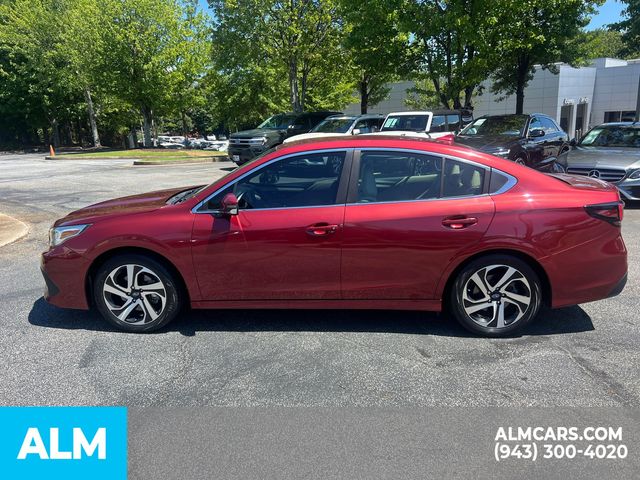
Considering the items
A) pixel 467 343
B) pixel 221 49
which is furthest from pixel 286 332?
pixel 221 49

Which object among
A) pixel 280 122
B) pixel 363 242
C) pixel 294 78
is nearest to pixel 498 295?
pixel 363 242

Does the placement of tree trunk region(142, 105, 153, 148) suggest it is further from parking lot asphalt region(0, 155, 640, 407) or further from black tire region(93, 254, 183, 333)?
black tire region(93, 254, 183, 333)

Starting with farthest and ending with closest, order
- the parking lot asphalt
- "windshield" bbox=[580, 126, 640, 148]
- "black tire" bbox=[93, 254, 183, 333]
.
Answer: "windshield" bbox=[580, 126, 640, 148], "black tire" bbox=[93, 254, 183, 333], the parking lot asphalt

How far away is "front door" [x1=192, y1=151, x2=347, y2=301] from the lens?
3902mm

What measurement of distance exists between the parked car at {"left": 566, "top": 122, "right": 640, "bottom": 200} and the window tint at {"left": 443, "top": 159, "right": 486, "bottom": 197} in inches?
251

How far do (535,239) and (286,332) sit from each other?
2.12 metres

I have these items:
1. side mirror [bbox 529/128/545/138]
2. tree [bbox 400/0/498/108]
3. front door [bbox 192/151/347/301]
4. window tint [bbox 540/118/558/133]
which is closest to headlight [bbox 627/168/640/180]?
side mirror [bbox 529/128/545/138]

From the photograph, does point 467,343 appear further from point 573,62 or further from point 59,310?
point 573,62

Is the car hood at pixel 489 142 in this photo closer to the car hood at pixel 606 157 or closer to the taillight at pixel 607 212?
the car hood at pixel 606 157

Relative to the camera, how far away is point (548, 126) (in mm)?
12656

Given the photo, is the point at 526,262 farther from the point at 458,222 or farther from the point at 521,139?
the point at 521,139

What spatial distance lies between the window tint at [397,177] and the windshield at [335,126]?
485 inches

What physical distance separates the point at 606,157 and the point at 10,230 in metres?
10.6

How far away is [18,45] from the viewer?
3516 centimetres
